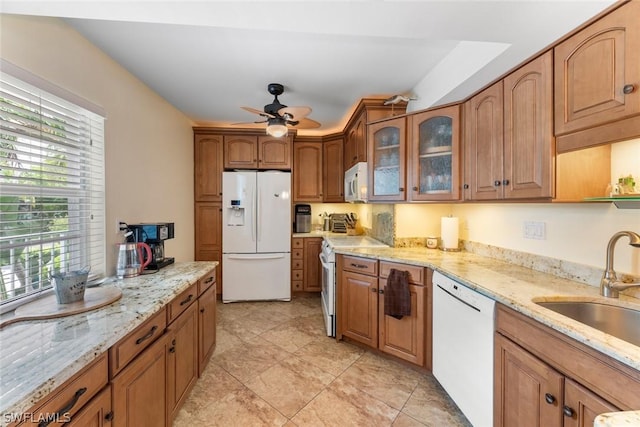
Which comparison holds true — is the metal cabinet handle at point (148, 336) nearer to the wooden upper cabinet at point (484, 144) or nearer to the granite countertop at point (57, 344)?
the granite countertop at point (57, 344)

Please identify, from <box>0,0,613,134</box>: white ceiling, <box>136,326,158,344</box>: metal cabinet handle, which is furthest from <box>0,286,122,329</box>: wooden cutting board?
<box>0,0,613,134</box>: white ceiling

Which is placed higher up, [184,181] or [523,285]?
[184,181]

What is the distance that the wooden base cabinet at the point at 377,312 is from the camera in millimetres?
1986

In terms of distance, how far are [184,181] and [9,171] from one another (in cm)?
200

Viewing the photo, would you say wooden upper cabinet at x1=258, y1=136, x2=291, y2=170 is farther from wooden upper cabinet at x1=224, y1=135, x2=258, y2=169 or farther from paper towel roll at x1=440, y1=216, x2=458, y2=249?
paper towel roll at x1=440, y1=216, x2=458, y2=249

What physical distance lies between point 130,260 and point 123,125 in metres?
1.09

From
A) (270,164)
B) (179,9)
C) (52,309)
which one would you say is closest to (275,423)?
(52,309)

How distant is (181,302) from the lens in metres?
1.58

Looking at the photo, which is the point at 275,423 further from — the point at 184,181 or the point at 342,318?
the point at 184,181

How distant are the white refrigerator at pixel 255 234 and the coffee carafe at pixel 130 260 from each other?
66.0 inches

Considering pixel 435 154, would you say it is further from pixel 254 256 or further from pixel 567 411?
pixel 254 256

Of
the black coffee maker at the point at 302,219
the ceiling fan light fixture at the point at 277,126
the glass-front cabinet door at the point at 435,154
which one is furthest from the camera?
the black coffee maker at the point at 302,219

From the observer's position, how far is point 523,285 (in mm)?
1389

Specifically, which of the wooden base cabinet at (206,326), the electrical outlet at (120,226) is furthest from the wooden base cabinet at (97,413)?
the electrical outlet at (120,226)
